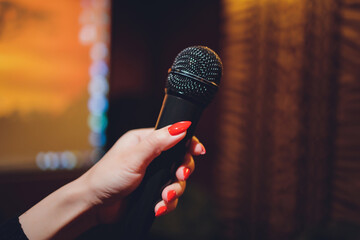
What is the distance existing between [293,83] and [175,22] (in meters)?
1.63

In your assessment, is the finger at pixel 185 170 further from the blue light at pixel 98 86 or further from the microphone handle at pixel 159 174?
the blue light at pixel 98 86

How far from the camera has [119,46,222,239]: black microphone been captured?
0.61m

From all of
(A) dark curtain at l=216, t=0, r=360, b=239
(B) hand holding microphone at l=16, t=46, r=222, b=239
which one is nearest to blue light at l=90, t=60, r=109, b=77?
(A) dark curtain at l=216, t=0, r=360, b=239

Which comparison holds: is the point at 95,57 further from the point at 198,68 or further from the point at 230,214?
the point at 198,68

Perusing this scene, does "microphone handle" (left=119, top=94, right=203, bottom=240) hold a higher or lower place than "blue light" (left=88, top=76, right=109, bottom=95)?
higher

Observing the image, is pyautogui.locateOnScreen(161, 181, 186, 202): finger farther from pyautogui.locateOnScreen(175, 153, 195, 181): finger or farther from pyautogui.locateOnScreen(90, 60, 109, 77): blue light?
pyautogui.locateOnScreen(90, 60, 109, 77): blue light

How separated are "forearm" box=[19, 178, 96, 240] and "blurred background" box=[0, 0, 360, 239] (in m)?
1.60

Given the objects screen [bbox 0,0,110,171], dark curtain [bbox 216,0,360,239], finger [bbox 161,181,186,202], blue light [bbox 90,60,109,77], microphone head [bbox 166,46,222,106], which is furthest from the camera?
blue light [bbox 90,60,109,77]

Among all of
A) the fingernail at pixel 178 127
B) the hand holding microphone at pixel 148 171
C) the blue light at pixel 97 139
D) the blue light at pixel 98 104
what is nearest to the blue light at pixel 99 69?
the blue light at pixel 98 104

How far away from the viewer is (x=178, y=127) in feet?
1.99

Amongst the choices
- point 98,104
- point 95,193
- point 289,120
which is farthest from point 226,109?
point 95,193

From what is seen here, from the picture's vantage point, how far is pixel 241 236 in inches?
103

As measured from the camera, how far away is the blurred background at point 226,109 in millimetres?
1992

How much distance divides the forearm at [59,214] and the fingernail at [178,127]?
13.9 inches
